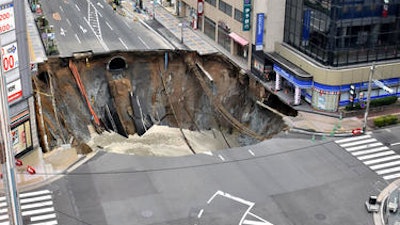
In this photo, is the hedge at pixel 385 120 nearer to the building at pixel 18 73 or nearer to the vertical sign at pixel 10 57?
the building at pixel 18 73

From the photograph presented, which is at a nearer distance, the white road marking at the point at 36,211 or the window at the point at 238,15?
the white road marking at the point at 36,211

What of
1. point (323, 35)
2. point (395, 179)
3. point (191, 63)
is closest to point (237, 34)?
point (191, 63)

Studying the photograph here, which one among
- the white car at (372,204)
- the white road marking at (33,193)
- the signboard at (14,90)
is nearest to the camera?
the white car at (372,204)

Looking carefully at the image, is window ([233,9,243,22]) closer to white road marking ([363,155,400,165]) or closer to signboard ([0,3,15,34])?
white road marking ([363,155,400,165])

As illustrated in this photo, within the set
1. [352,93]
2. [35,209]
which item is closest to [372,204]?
[352,93]

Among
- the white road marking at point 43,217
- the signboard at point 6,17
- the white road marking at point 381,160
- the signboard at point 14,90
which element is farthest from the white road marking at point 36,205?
the white road marking at point 381,160

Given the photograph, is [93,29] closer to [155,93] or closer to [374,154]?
[155,93]

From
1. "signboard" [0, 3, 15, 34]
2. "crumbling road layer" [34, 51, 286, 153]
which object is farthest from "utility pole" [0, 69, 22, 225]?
"crumbling road layer" [34, 51, 286, 153]
